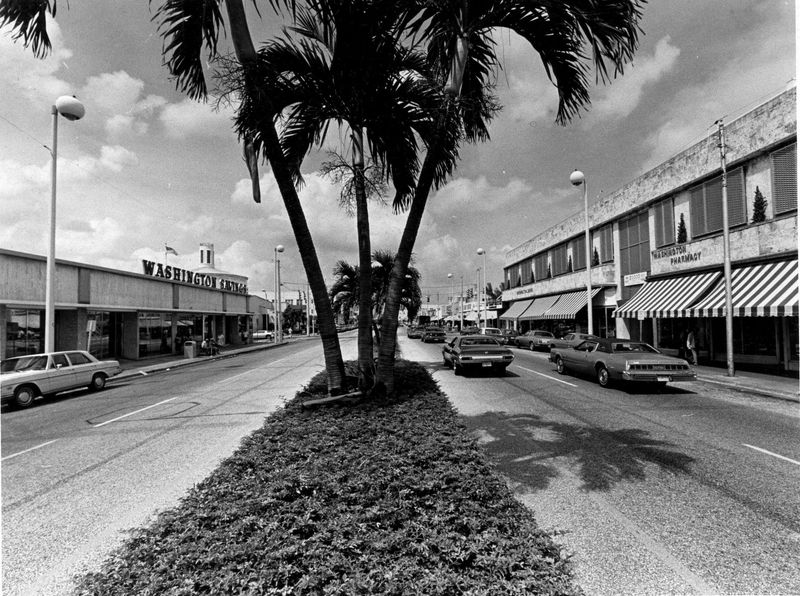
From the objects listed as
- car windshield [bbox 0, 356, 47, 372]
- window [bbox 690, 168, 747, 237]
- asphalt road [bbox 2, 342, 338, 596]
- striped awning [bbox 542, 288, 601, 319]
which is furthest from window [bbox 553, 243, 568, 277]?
car windshield [bbox 0, 356, 47, 372]

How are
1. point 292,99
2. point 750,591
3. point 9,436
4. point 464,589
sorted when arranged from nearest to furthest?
point 464,589, point 750,591, point 292,99, point 9,436

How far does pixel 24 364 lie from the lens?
12.9m

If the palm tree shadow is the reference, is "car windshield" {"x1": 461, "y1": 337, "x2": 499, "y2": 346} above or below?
above

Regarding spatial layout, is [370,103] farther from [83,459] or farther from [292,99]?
[83,459]

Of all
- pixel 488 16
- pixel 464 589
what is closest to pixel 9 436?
pixel 464 589

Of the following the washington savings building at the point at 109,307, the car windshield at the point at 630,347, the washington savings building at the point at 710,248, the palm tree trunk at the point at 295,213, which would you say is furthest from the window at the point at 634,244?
the washington savings building at the point at 109,307

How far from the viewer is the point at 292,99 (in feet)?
19.9

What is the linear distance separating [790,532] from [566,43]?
18.9 ft

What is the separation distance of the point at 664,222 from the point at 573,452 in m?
20.4

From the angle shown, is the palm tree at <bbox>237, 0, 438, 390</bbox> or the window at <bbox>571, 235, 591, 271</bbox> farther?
the window at <bbox>571, 235, 591, 271</bbox>

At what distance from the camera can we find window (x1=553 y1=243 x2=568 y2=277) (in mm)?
35781

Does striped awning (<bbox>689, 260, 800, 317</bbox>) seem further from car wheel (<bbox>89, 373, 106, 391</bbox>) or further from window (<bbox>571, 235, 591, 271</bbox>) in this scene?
car wheel (<bbox>89, 373, 106, 391</bbox>)

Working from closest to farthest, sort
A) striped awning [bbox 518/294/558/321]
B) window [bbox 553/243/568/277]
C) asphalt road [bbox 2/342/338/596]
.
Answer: asphalt road [bbox 2/342/338/596] → window [bbox 553/243/568/277] → striped awning [bbox 518/294/558/321]

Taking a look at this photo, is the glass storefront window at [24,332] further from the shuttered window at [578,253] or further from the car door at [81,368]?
the shuttered window at [578,253]
